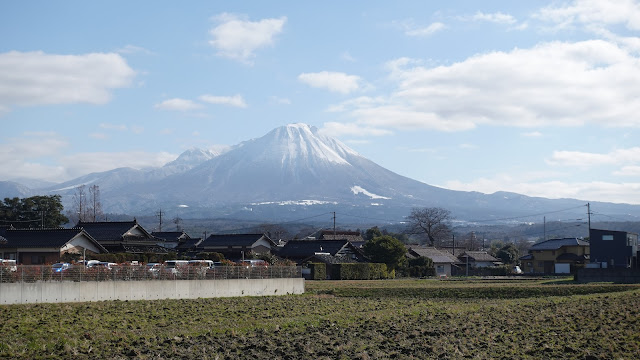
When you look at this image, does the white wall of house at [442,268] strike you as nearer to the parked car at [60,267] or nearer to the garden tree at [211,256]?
the garden tree at [211,256]

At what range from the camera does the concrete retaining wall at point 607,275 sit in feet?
176

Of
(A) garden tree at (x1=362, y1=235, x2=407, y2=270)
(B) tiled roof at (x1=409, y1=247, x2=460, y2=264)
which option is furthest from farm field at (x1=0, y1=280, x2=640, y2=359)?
(B) tiled roof at (x1=409, y1=247, x2=460, y2=264)

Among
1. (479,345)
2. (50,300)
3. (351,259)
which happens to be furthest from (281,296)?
(351,259)

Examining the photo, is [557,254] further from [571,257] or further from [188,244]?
[188,244]

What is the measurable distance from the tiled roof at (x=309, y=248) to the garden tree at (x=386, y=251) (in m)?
3.30

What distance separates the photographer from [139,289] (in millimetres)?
32500

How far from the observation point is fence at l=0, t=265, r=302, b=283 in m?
27.7

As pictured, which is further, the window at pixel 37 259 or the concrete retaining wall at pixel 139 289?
the window at pixel 37 259

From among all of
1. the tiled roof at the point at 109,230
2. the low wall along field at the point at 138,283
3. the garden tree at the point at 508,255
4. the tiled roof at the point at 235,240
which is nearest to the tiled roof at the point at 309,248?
the tiled roof at the point at 235,240

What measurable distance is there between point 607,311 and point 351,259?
4543cm

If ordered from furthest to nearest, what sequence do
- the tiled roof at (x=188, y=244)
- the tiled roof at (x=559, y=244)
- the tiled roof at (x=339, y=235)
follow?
the tiled roof at (x=339, y=235)
the tiled roof at (x=559, y=244)
the tiled roof at (x=188, y=244)

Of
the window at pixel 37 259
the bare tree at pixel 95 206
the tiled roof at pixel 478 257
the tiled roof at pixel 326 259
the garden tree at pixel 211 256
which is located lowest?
the tiled roof at pixel 478 257

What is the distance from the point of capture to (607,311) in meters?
27.0

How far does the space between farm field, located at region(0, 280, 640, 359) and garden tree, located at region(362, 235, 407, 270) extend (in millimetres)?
37616
